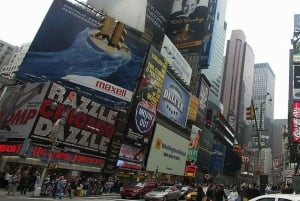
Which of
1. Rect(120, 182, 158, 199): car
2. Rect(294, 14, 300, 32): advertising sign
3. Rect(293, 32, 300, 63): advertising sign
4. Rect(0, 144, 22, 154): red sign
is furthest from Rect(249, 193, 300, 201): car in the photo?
Rect(294, 14, 300, 32): advertising sign

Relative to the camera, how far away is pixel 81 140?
48.1m

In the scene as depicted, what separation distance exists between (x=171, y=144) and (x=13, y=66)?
246 ft

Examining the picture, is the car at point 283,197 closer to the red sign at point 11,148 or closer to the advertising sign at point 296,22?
the red sign at point 11,148

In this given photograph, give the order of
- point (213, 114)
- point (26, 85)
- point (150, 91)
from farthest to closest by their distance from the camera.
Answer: point (213, 114) → point (150, 91) → point (26, 85)

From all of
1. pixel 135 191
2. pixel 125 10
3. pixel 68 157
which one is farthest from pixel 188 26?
pixel 135 191

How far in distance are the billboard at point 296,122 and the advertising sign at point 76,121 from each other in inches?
955

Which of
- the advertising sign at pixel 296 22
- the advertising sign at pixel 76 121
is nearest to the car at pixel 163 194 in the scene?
the advertising sign at pixel 76 121

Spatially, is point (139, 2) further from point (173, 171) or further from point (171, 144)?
point (173, 171)

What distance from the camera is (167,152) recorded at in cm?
7569

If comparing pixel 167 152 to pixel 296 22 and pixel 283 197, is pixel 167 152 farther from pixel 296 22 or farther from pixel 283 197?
pixel 283 197

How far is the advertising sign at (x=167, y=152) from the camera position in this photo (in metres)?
69.8

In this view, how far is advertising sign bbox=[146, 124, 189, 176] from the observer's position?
6975cm

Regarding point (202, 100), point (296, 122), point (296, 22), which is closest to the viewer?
point (296, 122)

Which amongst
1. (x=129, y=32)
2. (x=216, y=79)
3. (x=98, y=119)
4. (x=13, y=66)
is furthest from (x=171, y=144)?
(x=216, y=79)
